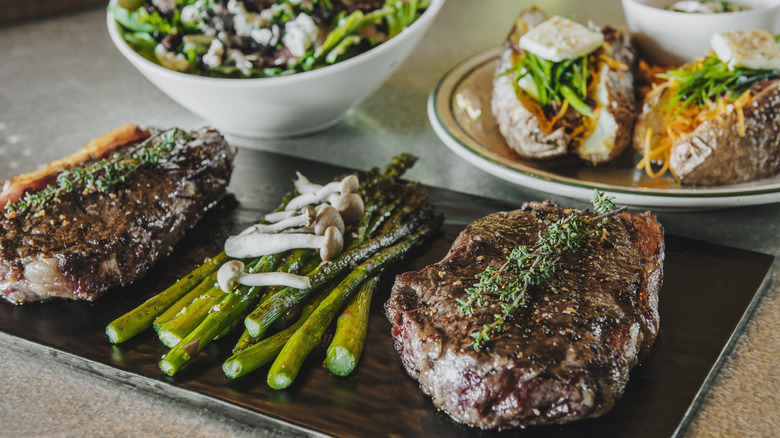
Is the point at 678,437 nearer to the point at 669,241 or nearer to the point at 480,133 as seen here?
the point at 669,241

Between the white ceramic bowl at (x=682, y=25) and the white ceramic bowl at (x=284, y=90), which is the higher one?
the white ceramic bowl at (x=682, y=25)

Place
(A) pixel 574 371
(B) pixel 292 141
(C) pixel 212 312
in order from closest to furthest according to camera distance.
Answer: (A) pixel 574 371 < (C) pixel 212 312 < (B) pixel 292 141

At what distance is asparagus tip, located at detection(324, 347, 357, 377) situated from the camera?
253 cm

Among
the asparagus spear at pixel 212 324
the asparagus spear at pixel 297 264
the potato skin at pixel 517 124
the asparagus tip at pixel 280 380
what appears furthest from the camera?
the potato skin at pixel 517 124

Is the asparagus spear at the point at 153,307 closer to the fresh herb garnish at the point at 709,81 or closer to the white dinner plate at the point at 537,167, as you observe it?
the white dinner plate at the point at 537,167

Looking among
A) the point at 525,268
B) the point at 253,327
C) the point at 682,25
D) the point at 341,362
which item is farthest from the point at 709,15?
the point at 253,327

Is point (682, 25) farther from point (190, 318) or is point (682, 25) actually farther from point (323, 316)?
point (190, 318)

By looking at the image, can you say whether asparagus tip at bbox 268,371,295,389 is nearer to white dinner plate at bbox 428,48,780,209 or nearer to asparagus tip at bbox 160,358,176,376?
asparagus tip at bbox 160,358,176,376

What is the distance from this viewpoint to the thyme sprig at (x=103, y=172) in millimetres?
3217

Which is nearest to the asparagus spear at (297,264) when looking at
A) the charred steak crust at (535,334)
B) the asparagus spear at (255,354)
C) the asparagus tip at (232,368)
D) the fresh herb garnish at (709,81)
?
the asparagus spear at (255,354)

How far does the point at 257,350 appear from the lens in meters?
2.57

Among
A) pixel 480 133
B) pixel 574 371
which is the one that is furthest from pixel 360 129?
pixel 574 371

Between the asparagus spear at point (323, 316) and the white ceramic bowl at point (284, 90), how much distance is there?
4.30ft

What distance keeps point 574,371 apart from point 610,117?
192cm
